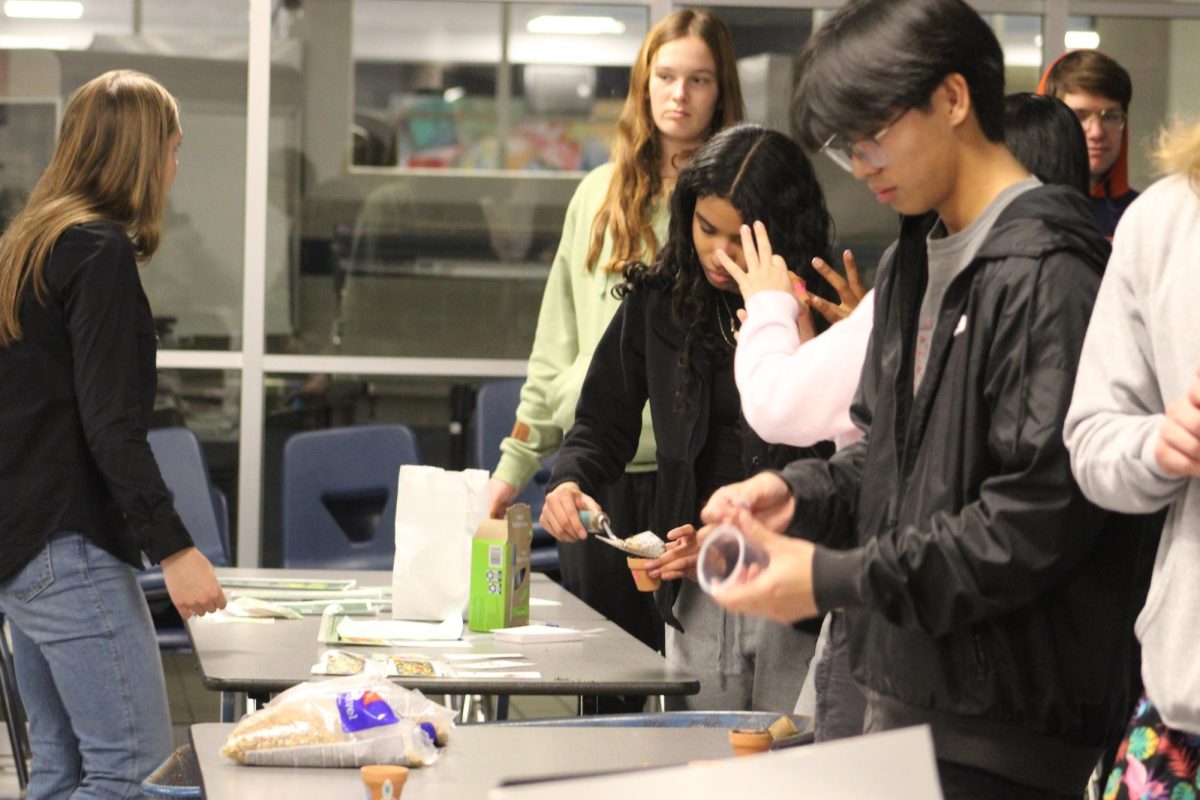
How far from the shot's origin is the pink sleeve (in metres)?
1.90

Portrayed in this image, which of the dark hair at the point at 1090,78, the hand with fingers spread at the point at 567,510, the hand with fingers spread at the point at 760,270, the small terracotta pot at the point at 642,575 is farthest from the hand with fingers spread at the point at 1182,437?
the dark hair at the point at 1090,78

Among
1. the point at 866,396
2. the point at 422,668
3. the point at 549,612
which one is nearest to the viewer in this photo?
the point at 866,396

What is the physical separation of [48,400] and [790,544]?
165 centimetres

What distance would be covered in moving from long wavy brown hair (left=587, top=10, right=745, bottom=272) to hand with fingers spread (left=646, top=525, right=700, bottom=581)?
1043 mm

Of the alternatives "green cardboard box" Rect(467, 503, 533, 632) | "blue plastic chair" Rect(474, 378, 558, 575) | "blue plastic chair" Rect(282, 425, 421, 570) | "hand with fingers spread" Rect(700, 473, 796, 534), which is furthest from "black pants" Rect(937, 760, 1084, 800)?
"blue plastic chair" Rect(474, 378, 558, 575)

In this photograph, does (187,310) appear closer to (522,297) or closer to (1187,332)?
(522,297)

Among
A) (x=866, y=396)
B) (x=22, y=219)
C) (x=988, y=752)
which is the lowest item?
(x=988, y=752)

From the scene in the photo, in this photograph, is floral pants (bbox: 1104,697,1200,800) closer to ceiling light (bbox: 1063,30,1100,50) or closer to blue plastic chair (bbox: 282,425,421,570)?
blue plastic chair (bbox: 282,425,421,570)

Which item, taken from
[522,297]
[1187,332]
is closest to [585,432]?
[1187,332]

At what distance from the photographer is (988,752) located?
1.48 meters

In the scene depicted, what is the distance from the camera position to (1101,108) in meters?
3.94

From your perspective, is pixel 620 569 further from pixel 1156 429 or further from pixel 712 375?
pixel 1156 429

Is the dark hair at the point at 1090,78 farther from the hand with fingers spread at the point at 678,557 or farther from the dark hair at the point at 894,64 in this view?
the dark hair at the point at 894,64

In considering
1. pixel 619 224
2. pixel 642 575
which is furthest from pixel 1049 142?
pixel 619 224
